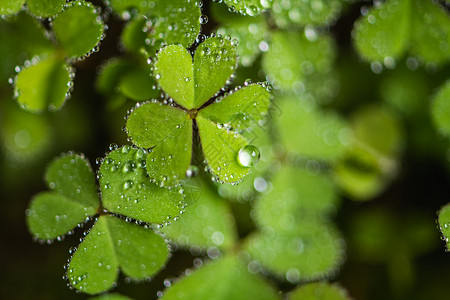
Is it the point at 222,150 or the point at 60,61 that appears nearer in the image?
the point at 222,150

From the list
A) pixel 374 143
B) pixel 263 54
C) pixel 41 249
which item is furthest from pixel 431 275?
pixel 41 249

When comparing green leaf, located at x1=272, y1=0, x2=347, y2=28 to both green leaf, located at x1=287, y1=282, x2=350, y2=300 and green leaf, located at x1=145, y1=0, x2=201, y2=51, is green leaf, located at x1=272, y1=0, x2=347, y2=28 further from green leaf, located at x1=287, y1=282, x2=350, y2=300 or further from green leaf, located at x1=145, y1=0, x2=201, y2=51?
green leaf, located at x1=287, y1=282, x2=350, y2=300

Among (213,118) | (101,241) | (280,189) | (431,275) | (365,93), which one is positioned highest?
(213,118)

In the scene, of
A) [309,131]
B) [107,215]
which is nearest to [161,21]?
[107,215]

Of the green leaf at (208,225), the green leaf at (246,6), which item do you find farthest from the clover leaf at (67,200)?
the green leaf at (246,6)

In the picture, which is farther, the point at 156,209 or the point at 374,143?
the point at 374,143

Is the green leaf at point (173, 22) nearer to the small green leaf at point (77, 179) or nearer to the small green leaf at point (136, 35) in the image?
the small green leaf at point (136, 35)

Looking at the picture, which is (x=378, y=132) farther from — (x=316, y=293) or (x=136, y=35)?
(x=136, y=35)

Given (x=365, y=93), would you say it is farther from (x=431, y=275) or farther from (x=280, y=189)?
(x=431, y=275)
